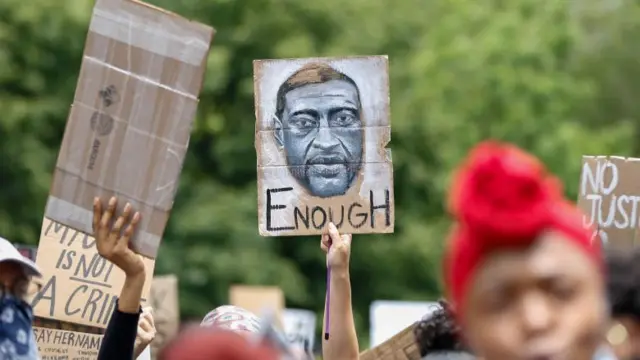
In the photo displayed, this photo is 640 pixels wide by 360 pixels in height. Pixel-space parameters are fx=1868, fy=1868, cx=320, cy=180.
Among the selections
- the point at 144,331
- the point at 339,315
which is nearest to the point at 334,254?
the point at 339,315

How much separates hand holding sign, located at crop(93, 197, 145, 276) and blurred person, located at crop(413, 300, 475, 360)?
812mm

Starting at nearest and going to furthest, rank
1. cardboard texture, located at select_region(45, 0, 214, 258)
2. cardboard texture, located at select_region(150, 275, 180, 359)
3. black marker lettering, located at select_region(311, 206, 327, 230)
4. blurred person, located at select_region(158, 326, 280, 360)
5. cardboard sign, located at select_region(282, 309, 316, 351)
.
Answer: blurred person, located at select_region(158, 326, 280, 360) < cardboard texture, located at select_region(45, 0, 214, 258) < black marker lettering, located at select_region(311, 206, 327, 230) < cardboard texture, located at select_region(150, 275, 180, 359) < cardboard sign, located at select_region(282, 309, 316, 351)

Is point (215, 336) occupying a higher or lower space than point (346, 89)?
lower

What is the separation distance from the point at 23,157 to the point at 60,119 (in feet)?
3.23

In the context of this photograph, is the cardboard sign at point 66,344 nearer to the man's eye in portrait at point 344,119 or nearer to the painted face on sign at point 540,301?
the man's eye in portrait at point 344,119

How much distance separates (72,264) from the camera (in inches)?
244

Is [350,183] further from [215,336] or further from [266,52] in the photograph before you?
[266,52]

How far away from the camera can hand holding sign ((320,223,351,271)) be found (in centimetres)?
543

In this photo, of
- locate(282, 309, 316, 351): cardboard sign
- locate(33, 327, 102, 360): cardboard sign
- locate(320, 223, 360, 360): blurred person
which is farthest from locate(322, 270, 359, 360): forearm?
locate(282, 309, 316, 351): cardboard sign

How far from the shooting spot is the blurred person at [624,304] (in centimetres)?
385

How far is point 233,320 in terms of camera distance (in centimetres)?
525

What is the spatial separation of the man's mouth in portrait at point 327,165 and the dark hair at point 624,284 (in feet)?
6.03

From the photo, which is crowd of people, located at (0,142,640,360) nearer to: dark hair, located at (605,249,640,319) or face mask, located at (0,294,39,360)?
dark hair, located at (605,249,640,319)

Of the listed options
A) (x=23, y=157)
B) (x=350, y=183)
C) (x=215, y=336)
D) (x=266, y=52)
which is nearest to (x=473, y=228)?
(x=215, y=336)
